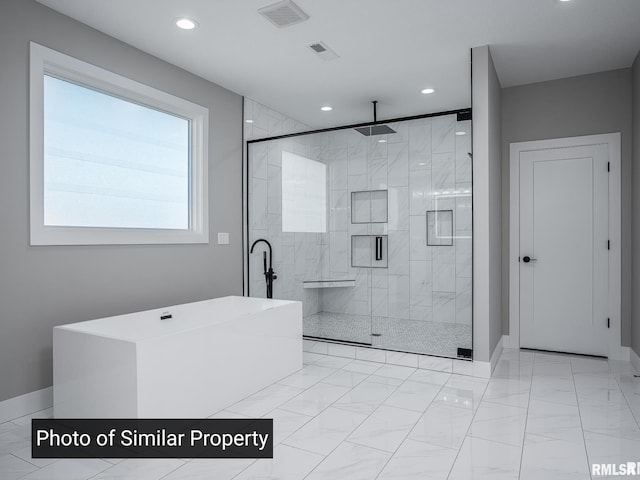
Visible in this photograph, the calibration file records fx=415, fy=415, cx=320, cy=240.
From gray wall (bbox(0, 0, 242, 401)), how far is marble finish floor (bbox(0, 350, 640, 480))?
521 millimetres

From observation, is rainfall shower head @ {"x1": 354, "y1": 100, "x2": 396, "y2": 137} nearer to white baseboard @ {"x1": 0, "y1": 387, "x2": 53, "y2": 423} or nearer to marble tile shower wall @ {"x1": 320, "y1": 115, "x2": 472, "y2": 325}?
marble tile shower wall @ {"x1": 320, "y1": 115, "x2": 472, "y2": 325}

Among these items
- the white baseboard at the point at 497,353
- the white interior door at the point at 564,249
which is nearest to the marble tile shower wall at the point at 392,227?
the white baseboard at the point at 497,353

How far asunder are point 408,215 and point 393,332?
1.06 metres

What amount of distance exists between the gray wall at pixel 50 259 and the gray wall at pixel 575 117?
307cm

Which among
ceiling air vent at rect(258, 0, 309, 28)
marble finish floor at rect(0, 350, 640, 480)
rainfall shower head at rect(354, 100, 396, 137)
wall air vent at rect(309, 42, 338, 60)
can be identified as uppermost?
wall air vent at rect(309, 42, 338, 60)

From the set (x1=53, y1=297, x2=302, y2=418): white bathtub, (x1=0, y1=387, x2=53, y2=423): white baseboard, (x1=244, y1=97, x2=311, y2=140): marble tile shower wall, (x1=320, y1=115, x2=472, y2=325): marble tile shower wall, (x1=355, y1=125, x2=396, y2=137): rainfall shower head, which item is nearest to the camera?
(x1=53, y1=297, x2=302, y2=418): white bathtub

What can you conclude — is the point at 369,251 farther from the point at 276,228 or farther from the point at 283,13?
the point at 283,13

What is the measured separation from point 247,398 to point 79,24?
9.41 feet

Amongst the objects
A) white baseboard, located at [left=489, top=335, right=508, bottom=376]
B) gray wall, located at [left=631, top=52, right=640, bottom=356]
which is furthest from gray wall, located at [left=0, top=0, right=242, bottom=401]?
gray wall, located at [left=631, top=52, right=640, bottom=356]

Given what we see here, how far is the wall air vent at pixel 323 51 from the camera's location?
3291mm

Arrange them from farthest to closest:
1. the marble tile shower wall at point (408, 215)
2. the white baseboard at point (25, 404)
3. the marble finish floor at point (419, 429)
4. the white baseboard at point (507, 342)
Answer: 1. the white baseboard at point (507, 342)
2. the marble tile shower wall at point (408, 215)
3. the white baseboard at point (25, 404)
4. the marble finish floor at point (419, 429)

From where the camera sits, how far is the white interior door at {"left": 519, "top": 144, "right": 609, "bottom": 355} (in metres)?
3.92

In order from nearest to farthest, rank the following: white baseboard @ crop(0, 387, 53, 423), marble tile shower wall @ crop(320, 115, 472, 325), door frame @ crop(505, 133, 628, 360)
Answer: white baseboard @ crop(0, 387, 53, 423) → marble tile shower wall @ crop(320, 115, 472, 325) → door frame @ crop(505, 133, 628, 360)

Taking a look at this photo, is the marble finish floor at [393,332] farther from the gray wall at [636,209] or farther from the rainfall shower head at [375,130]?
the rainfall shower head at [375,130]
